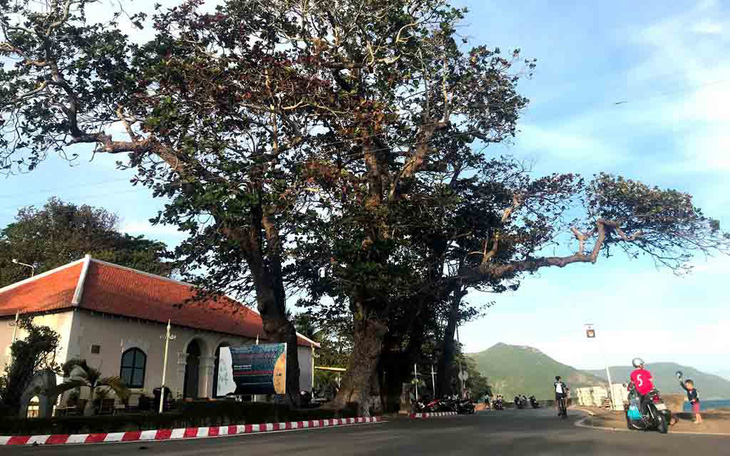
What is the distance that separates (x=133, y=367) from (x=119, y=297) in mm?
3227

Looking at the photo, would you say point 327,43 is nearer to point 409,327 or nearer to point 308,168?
point 308,168

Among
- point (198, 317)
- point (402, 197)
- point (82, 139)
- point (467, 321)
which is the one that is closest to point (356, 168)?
point (402, 197)

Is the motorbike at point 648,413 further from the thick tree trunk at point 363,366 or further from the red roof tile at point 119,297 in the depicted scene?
the red roof tile at point 119,297

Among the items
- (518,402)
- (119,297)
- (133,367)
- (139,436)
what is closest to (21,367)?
(139,436)

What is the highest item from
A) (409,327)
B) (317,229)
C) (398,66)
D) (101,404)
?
(398,66)

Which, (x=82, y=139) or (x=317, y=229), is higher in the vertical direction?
(x=82, y=139)

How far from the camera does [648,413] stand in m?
10.6

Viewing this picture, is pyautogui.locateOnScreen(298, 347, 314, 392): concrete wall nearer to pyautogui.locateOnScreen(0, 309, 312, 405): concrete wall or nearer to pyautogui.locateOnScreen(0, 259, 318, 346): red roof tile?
pyautogui.locateOnScreen(0, 259, 318, 346): red roof tile

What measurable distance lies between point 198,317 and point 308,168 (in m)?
14.4

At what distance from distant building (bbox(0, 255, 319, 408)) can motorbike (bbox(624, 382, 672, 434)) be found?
50.2 ft

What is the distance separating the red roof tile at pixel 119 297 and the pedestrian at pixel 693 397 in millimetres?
15579

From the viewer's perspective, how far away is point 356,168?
21.2 metres

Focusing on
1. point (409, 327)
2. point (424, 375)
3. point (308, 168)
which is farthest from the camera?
point (424, 375)

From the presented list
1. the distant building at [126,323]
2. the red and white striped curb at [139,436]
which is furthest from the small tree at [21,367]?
the distant building at [126,323]
